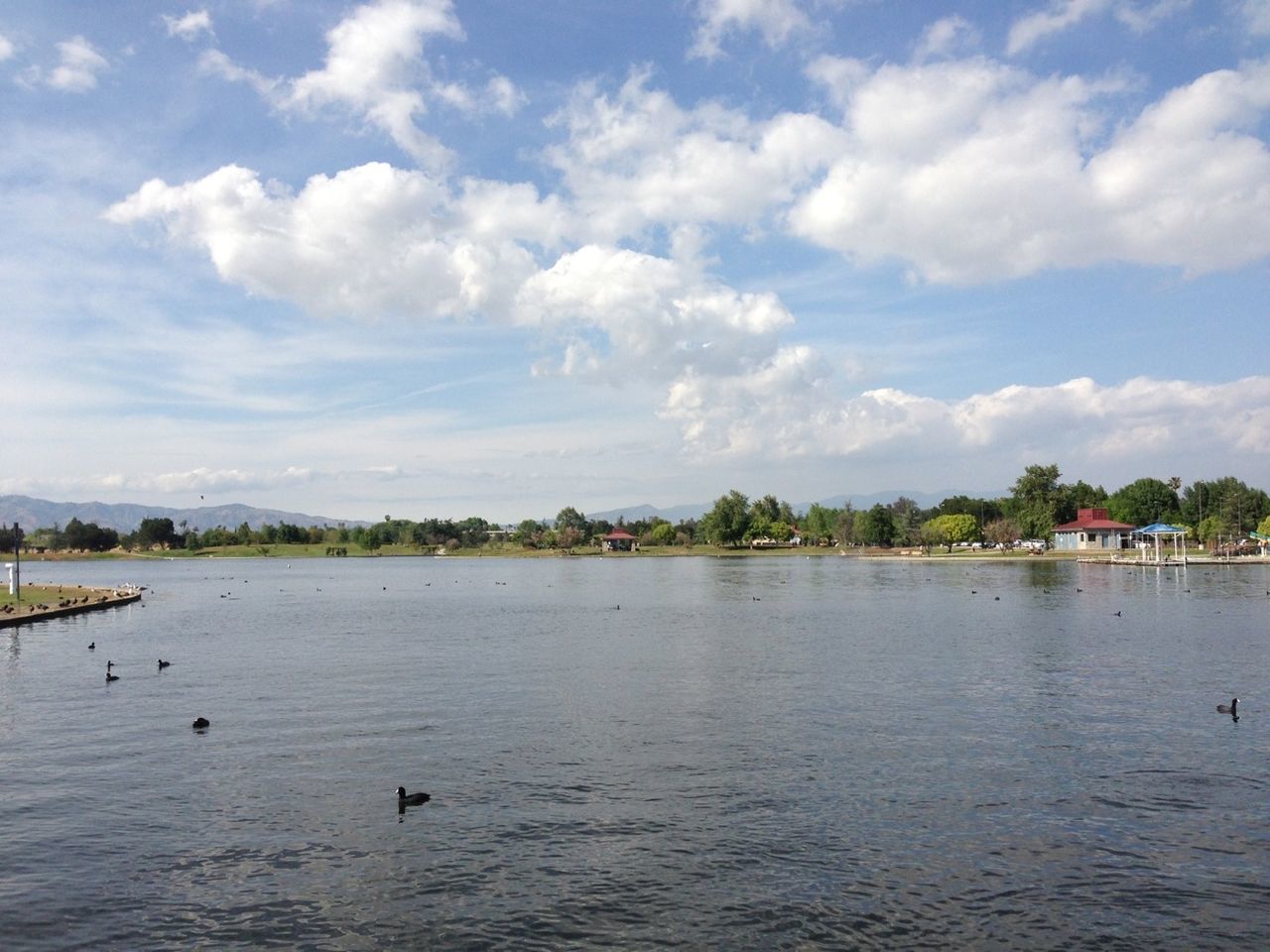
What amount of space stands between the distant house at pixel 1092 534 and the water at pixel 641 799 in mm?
142944

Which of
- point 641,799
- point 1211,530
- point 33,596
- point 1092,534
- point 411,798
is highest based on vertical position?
point 1211,530

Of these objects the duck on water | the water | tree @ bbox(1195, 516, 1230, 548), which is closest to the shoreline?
the water

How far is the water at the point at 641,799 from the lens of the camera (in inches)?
607

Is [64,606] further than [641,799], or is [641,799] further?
[64,606]

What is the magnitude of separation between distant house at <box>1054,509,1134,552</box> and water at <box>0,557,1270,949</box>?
469 feet

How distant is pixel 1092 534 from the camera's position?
591 ft

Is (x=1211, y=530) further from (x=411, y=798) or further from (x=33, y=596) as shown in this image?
(x=411, y=798)

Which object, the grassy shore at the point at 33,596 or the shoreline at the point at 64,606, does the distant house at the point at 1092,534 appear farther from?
the grassy shore at the point at 33,596

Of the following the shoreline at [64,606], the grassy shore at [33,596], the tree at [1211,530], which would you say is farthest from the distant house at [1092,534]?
the grassy shore at [33,596]

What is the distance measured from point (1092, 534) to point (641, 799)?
182m

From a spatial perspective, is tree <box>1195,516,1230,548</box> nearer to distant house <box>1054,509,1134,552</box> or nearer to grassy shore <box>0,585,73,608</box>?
distant house <box>1054,509,1134,552</box>

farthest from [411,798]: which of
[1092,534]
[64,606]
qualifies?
[1092,534]

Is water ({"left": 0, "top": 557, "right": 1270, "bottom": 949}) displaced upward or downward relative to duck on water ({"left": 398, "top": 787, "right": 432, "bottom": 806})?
downward

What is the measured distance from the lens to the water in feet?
50.5
